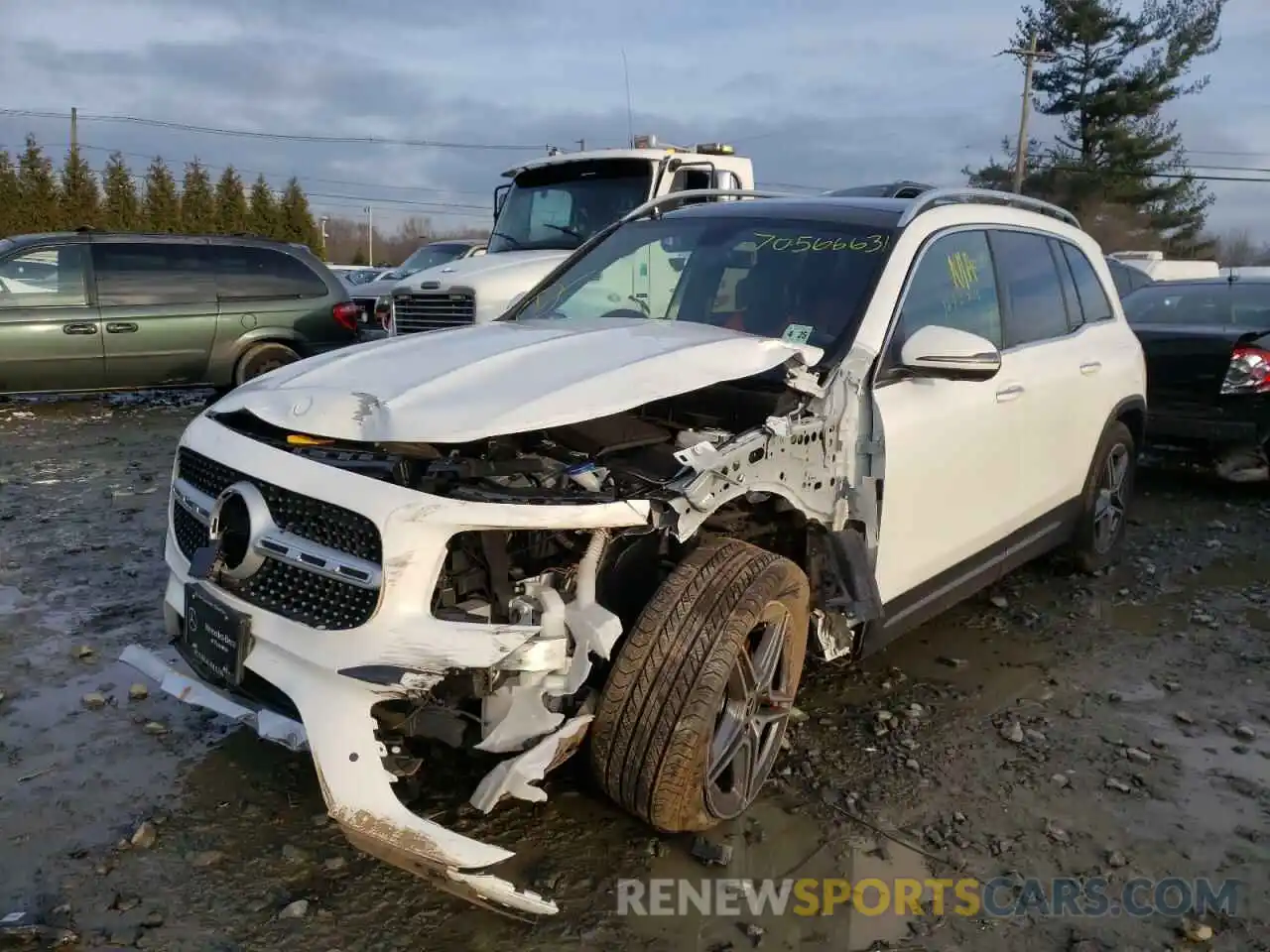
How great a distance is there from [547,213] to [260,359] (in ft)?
→ 11.0

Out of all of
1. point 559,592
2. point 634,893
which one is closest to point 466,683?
point 559,592

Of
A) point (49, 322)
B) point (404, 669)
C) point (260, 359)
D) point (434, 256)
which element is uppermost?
point (434, 256)

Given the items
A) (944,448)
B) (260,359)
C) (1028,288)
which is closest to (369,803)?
(944,448)

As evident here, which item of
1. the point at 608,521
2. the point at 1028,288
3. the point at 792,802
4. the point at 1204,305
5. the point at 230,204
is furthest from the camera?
the point at 230,204

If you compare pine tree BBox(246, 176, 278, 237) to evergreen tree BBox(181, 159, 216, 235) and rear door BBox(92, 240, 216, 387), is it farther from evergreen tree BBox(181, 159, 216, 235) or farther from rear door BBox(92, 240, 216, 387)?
rear door BBox(92, 240, 216, 387)

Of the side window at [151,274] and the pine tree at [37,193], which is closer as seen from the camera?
the side window at [151,274]

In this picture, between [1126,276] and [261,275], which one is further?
[1126,276]

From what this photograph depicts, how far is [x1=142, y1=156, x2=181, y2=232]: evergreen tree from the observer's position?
31.0 meters

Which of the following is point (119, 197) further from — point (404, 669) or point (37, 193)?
point (404, 669)

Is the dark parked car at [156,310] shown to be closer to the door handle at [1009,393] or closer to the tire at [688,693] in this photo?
the door handle at [1009,393]

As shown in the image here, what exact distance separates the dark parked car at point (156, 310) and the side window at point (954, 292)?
790 centimetres

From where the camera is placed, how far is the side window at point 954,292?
3.76 meters

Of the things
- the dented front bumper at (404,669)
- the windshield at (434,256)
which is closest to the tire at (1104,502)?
the dented front bumper at (404,669)

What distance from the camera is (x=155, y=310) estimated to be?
32.7 ft
